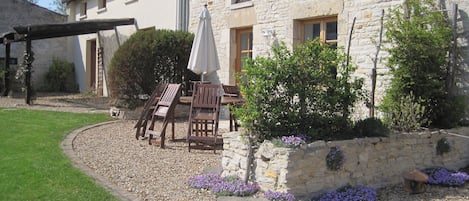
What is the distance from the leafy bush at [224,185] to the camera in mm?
4762

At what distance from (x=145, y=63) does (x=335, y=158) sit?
6.83 m

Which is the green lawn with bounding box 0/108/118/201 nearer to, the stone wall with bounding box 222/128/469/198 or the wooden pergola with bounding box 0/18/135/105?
the stone wall with bounding box 222/128/469/198

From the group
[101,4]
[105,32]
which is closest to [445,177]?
[105,32]

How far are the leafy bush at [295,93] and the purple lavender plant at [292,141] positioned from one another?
1.01ft

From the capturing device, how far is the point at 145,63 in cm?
1076

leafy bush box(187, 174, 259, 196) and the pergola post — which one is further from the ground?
the pergola post

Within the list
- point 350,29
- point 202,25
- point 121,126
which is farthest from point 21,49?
point 350,29

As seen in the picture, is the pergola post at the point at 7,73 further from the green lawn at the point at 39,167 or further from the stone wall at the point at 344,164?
the stone wall at the point at 344,164

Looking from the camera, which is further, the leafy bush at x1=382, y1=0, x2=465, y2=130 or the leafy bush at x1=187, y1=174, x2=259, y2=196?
the leafy bush at x1=382, y1=0, x2=465, y2=130

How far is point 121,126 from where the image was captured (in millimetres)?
9711

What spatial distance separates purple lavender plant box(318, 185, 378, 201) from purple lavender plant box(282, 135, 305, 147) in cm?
62

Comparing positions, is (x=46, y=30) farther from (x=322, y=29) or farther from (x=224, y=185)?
(x=224, y=185)

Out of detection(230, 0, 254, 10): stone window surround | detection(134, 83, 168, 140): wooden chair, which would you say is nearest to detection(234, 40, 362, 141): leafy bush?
detection(134, 83, 168, 140): wooden chair

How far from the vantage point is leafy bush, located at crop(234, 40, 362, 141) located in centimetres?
514
